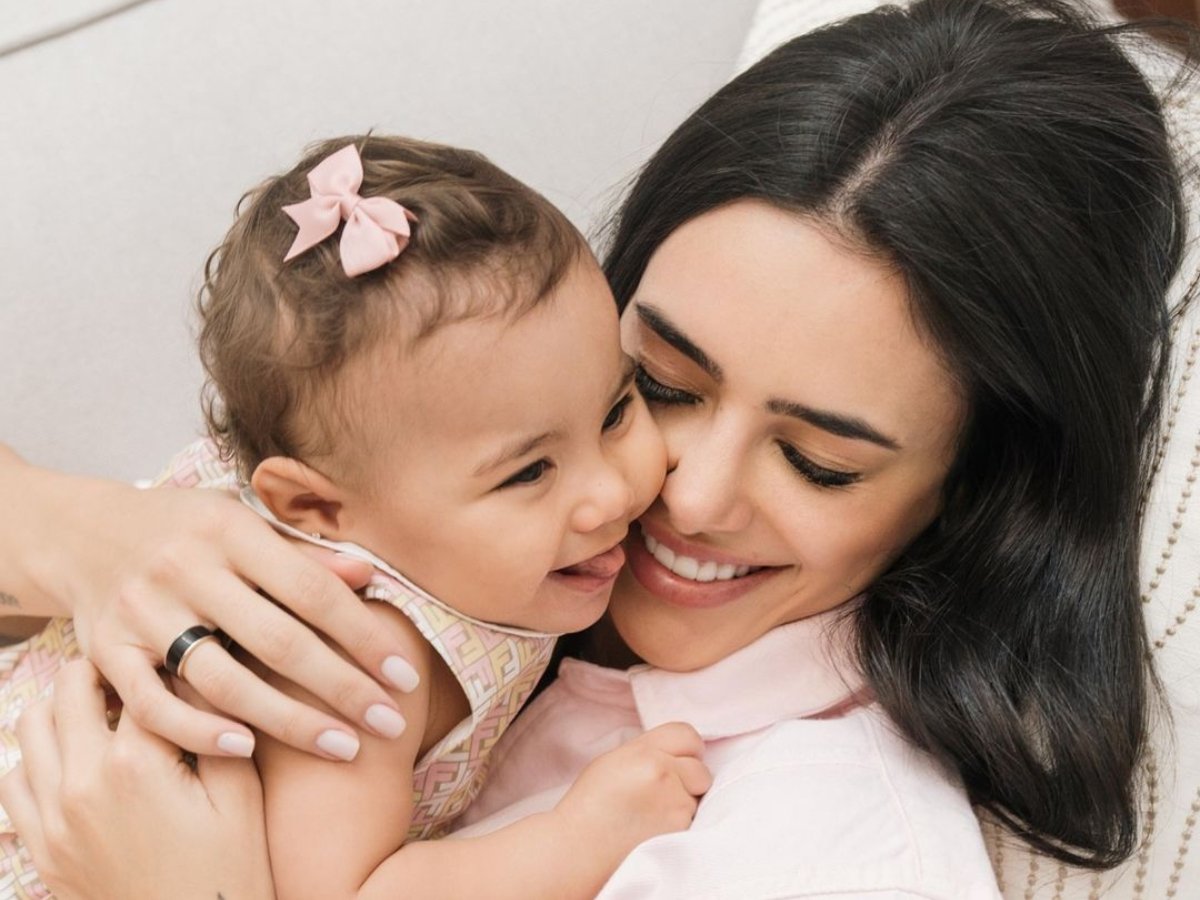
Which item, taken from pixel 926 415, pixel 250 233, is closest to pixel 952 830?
pixel 926 415

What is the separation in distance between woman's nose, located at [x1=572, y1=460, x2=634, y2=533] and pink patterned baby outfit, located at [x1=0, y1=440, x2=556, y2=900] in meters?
0.17

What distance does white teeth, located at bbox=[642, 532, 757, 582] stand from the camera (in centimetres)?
150

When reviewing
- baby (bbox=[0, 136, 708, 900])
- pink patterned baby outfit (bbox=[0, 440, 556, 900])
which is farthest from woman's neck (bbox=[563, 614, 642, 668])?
baby (bbox=[0, 136, 708, 900])

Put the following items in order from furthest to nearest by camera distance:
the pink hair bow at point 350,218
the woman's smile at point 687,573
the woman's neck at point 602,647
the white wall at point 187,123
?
the white wall at point 187,123
the woman's neck at point 602,647
the woman's smile at point 687,573
the pink hair bow at point 350,218

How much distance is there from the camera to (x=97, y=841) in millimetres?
1316

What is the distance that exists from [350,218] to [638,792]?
2.15 ft

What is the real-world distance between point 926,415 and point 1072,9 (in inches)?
22.8

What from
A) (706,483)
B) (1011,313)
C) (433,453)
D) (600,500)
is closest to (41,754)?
(433,453)

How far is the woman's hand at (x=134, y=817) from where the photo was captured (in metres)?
1.26

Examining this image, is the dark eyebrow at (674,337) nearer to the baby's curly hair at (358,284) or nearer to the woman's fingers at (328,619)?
the baby's curly hair at (358,284)

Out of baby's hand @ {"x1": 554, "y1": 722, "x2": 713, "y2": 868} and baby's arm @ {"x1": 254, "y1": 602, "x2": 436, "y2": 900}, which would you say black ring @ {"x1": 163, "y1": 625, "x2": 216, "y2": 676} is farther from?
baby's hand @ {"x1": 554, "y1": 722, "x2": 713, "y2": 868}

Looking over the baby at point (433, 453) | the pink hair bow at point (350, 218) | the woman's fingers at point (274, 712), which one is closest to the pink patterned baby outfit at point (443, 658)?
the baby at point (433, 453)

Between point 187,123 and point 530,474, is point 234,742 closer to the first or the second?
point 530,474

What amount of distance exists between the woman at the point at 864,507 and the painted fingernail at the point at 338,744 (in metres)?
0.01
